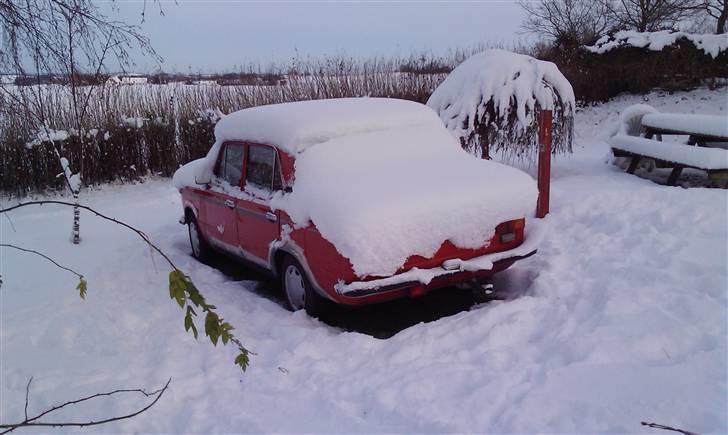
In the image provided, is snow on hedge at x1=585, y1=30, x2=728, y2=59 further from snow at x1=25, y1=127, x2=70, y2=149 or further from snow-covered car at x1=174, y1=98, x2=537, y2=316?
snow at x1=25, y1=127, x2=70, y2=149

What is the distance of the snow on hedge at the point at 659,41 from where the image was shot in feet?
50.5

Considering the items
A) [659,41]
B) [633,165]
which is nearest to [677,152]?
[633,165]

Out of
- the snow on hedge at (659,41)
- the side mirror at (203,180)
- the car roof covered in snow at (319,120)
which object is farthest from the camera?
the snow on hedge at (659,41)

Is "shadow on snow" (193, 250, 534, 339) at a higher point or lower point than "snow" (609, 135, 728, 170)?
lower

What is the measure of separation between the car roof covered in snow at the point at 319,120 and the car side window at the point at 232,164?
11 centimetres

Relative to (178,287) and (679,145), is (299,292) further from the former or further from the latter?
(679,145)

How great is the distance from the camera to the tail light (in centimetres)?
481

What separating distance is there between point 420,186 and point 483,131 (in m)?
4.27

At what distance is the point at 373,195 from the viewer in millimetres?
4277

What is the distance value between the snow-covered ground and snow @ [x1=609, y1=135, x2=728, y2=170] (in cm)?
73

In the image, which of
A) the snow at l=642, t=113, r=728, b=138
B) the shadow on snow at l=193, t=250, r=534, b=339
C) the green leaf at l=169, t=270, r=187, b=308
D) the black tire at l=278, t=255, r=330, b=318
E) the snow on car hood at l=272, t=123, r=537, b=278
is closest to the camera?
the green leaf at l=169, t=270, r=187, b=308

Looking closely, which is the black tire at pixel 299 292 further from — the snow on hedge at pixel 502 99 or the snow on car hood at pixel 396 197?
the snow on hedge at pixel 502 99

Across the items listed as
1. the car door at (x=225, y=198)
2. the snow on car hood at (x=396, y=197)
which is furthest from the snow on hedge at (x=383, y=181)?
the car door at (x=225, y=198)

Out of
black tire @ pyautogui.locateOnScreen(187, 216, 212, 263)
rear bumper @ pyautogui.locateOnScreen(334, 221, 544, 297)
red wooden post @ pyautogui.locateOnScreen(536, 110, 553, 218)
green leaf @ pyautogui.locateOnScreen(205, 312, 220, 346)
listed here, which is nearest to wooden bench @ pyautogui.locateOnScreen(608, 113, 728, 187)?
red wooden post @ pyautogui.locateOnScreen(536, 110, 553, 218)
